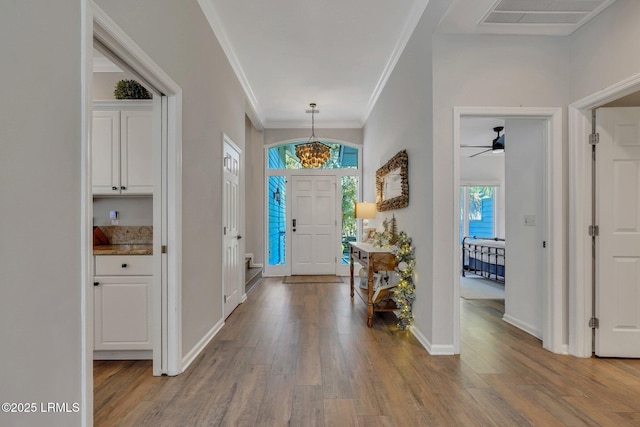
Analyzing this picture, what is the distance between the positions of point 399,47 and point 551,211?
2.32 metres

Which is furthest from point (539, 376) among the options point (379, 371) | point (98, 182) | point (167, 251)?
point (98, 182)

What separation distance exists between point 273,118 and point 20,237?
543 cm

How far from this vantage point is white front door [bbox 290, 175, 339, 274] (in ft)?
21.1

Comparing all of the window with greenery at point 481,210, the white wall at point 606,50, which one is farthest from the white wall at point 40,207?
the window with greenery at point 481,210

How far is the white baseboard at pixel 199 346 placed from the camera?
2486mm

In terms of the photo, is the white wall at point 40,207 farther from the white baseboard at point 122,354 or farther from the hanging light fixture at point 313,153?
the hanging light fixture at point 313,153

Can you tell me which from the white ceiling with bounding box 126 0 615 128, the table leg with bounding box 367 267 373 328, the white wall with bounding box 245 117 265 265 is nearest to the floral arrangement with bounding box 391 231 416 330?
the table leg with bounding box 367 267 373 328

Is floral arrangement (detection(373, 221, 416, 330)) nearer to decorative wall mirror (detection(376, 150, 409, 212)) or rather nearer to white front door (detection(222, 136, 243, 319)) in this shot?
decorative wall mirror (detection(376, 150, 409, 212))

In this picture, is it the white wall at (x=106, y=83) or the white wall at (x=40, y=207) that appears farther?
the white wall at (x=106, y=83)

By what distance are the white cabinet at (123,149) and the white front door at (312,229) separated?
3751mm

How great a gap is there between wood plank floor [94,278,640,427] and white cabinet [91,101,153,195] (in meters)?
1.47

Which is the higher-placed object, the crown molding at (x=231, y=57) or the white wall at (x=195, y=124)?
the crown molding at (x=231, y=57)

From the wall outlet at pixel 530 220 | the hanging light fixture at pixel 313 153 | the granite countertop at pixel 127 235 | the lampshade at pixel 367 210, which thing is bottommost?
the granite countertop at pixel 127 235

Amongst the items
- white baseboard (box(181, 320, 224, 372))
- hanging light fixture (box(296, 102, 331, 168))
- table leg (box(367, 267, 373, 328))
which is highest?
hanging light fixture (box(296, 102, 331, 168))
